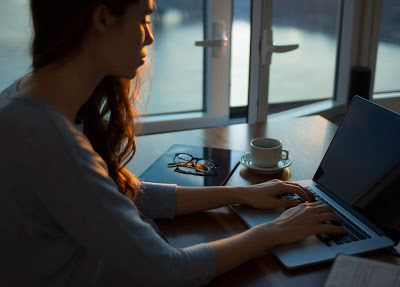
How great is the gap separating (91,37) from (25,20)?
145 centimetres

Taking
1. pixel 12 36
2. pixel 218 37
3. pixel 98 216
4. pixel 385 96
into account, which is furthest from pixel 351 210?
pixel 385 96

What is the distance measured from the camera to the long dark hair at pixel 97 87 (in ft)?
2.44

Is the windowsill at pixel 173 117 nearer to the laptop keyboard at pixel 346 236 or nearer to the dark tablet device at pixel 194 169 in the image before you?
the dark tablet device at pixel 194 169

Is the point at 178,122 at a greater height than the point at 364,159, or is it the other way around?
the point at 364,159

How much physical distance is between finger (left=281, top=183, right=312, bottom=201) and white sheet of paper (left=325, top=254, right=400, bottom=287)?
0.29 m

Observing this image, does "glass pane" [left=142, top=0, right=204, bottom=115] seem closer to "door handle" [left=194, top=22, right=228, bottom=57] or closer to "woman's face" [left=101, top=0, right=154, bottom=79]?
"door handle" [left=194, top=22, right=228, bottom=57]

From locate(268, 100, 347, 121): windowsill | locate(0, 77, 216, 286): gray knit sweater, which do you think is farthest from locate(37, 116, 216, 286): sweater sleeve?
locate(268, 100, 347, 121): windowsill

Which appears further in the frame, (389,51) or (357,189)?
(389,51)

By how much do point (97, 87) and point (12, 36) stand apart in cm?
125

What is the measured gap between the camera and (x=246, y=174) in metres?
1.20

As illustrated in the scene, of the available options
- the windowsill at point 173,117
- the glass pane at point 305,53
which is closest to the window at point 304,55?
the glass pane at point 305,53

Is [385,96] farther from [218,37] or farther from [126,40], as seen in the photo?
[126,40]

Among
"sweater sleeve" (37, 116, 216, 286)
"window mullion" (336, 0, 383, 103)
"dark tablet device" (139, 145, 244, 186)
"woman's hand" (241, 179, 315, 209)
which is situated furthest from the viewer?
"window mullion" (336, 0, 383, 103)

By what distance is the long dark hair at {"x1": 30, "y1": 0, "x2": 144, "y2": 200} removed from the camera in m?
0.74
